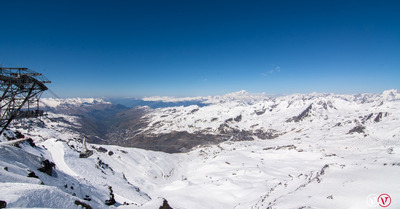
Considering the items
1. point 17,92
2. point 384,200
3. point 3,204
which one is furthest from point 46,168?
point 384,200

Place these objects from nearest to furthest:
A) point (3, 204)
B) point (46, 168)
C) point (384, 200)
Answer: point (3, 204) < point (384, 200) < point (46, 168)

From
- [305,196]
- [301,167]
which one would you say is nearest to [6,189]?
[305,196]

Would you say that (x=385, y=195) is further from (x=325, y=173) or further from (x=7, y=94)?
(x=7, y=94)

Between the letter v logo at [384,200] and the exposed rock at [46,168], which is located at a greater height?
the exposed rock at [46,168]

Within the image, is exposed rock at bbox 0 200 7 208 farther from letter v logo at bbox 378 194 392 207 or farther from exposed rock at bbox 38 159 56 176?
letter v logo at bbox 378 194 392 207

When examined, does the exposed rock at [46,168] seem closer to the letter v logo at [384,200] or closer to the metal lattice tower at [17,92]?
the metal lattice tower at [17,92]

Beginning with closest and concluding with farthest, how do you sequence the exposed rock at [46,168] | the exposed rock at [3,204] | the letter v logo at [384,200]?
the exposed rock at [3,204]
the letter v logo at [384,200]
the exposed rock at [46,168]

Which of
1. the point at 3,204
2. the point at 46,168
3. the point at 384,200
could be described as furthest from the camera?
the point at 46,168

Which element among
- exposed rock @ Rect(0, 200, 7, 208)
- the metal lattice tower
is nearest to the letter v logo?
exposed rock @ Rect(0, 200, 7, 208)

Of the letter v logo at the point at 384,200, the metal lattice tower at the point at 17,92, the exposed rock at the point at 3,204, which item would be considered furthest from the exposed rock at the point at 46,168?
the letter v logo at the point at 384,200

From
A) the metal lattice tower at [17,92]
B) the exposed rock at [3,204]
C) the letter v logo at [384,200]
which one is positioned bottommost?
the letter v logo at [384,200]

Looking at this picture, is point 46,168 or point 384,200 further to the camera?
point 46,168

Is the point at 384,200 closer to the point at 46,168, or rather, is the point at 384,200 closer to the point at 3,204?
the point at 3,204
